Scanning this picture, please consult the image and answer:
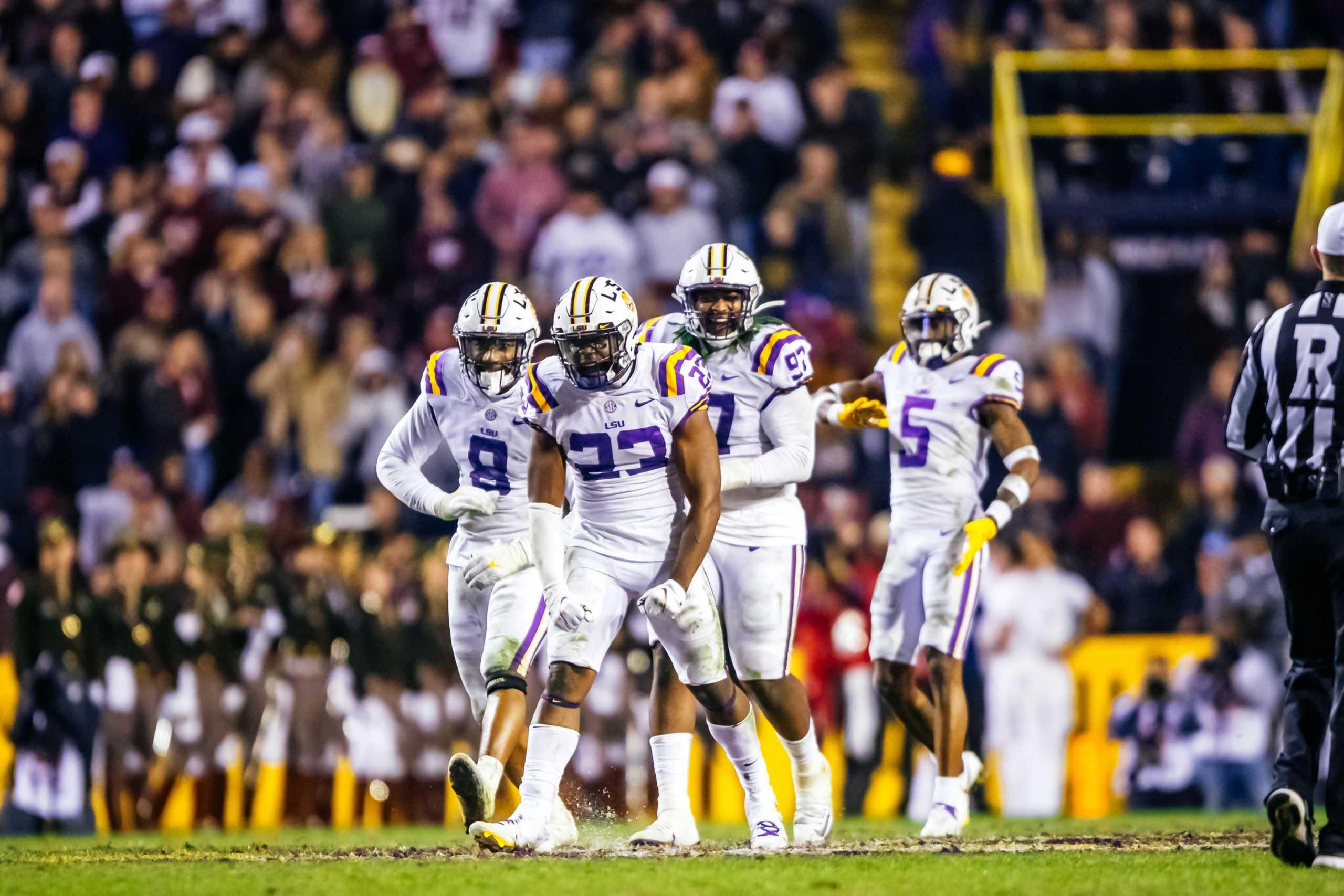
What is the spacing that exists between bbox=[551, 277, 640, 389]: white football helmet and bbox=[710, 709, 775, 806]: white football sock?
161 cm

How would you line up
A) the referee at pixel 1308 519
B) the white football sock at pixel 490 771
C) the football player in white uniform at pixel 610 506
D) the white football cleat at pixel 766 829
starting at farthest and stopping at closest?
the white football cleat at pixel 766 829
the white football sock at pixel 490 771
the football player in white uniform at pixel 610 506
the referee at pixel 1308 519

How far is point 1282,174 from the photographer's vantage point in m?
16.9

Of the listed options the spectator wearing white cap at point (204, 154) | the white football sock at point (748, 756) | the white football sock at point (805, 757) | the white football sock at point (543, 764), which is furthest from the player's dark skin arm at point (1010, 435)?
the spectator wearing white cap at point (204, 154)

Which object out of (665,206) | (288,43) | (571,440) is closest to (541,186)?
(665,206)

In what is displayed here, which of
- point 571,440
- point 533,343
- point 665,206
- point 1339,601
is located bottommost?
point 1339,601

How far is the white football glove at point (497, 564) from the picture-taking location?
9.17 meters

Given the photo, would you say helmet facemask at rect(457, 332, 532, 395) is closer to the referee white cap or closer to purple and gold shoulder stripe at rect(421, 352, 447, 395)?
purple and gold shoulder stripe at rect(421, 352, 447, 395)

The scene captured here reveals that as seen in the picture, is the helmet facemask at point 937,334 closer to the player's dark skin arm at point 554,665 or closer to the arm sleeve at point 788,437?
the arm sleeve at point 788,437

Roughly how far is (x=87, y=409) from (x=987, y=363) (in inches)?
324

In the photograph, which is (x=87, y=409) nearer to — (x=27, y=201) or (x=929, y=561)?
(x=27, y=201)

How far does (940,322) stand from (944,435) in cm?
56

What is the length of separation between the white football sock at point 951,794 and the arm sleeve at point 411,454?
107 inches

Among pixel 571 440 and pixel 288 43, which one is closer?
pixel 571 440

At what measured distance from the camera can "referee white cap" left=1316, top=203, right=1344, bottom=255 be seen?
25.9 feet
